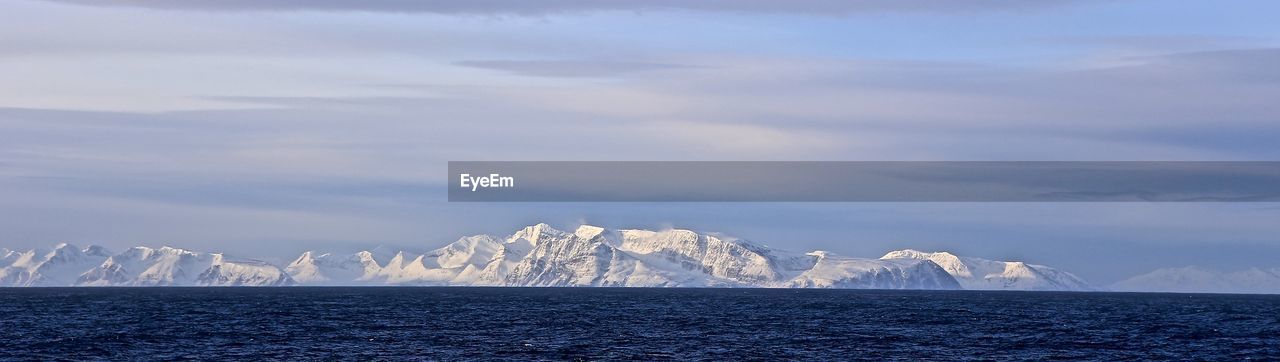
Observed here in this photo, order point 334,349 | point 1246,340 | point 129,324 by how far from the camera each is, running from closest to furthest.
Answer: point 334,349
point 1246,340
point 129,324

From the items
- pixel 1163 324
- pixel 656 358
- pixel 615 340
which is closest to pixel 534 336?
pixel 615 340

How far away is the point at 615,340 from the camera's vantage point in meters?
134

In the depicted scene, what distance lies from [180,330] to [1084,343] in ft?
308

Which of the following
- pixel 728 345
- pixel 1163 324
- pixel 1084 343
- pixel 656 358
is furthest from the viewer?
pixel 1163 324

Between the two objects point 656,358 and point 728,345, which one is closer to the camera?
point 656,358

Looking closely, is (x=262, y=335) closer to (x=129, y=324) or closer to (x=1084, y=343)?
(x=129, y=324)

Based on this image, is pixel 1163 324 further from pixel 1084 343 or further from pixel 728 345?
A: pixel 728 345

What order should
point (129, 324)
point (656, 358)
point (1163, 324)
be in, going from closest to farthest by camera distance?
point (656, 358)
point (129, 324)
point (1163, 324)

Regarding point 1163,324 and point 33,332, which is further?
point 1163,324

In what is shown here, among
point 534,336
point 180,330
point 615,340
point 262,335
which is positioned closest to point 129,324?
point 180,330

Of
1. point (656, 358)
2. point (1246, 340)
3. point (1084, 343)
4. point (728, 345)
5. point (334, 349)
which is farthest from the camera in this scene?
point (1246, 340)

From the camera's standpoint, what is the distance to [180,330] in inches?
5960

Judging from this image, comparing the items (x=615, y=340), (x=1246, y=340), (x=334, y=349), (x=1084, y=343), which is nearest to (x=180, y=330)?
(x=334, y=349)

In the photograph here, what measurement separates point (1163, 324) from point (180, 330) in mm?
124818
